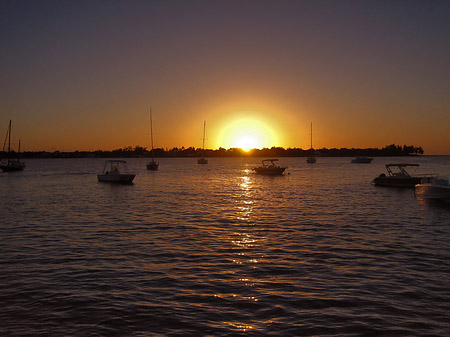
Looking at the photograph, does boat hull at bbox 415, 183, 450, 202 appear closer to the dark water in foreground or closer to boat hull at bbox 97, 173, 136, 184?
the dark water in foreground

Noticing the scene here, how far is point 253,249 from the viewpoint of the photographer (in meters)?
17.1

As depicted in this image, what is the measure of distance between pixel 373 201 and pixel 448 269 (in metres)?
25.2

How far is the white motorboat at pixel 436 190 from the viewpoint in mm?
34844

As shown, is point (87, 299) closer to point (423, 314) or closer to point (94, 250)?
point (94, 250)

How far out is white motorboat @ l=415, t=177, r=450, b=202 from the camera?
114ft

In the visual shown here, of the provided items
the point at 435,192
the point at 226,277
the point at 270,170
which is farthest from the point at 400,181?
the point at 226,277

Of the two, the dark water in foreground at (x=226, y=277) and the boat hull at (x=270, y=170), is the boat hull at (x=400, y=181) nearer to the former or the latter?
the dark water in foreground at (x=226, y=277)

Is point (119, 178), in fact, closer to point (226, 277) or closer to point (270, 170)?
point (270, 170)

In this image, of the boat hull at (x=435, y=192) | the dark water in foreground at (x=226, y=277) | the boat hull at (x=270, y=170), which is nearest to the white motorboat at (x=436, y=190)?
the boat hull at (x=435, y=192)

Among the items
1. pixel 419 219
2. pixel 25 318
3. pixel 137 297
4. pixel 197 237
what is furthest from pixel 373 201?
pixel 25 318

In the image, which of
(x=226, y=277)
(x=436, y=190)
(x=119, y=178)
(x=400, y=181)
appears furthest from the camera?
(x=119, y=178)

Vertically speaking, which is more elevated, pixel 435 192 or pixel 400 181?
pixel 400 181

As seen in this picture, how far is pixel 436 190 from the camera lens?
118 ft

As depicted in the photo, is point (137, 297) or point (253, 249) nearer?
point (137, 297)
